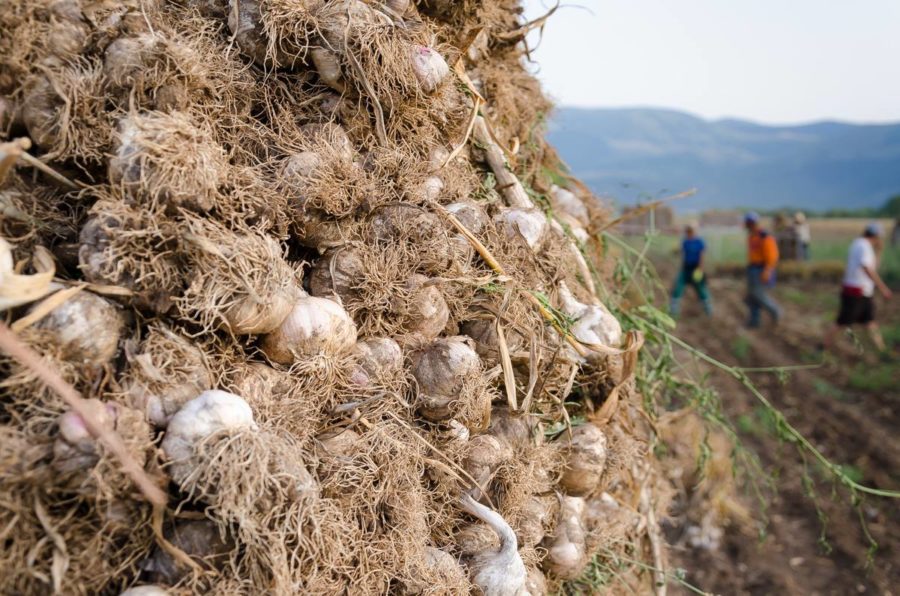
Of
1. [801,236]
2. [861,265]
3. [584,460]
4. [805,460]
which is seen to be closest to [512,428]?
[584,460]

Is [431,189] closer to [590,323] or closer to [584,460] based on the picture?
[590,323]

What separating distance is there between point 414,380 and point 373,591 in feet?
1.63

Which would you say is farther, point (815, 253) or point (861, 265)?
point (815, 253)

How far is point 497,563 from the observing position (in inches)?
66.3

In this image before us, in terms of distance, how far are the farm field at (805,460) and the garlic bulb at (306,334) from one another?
167cm

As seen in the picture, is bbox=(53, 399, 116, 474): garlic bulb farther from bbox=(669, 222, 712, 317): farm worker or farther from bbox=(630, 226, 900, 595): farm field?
bbox=(669, 222, 712, 317): farm worker

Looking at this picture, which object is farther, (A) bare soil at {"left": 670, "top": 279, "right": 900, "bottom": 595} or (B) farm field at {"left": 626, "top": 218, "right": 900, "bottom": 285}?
(B) farm field at {"left": 626, "top": 218, "right": 900, "bottom": 285}

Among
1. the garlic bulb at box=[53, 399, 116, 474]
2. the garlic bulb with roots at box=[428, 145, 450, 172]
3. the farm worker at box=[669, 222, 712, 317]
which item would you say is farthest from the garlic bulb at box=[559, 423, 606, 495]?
the farm worker at box=[669, 222, 712, 317]

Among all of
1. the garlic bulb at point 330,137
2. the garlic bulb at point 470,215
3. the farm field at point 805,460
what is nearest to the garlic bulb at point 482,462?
the garlic bulb at point 470,215

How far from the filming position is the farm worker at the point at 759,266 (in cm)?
1049

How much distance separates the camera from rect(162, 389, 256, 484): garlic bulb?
1270 millimetres

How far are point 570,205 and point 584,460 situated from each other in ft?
3.75

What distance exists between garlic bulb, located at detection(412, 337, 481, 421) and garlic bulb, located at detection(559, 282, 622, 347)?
1.54 ft

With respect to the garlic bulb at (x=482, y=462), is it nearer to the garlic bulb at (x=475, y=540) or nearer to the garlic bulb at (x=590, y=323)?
the garlic bulb at (x=475, y=540)
